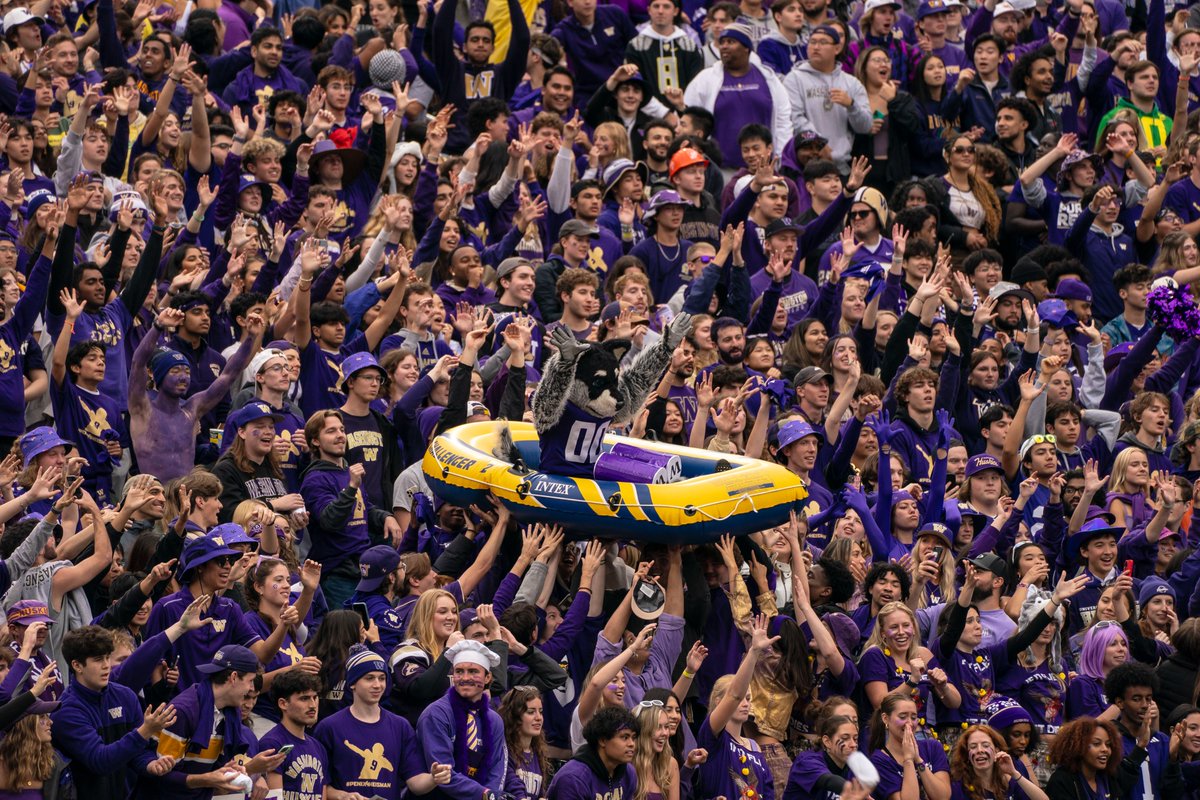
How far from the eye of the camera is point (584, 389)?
47.1 feet

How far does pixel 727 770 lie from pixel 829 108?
9.60 meters

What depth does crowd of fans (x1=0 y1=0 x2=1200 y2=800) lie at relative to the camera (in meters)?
13.1

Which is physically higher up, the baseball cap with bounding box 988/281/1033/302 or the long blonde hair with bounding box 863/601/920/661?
the baseball cap with bounding box 988/281/1033/302

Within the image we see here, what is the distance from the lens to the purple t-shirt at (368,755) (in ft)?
41.1

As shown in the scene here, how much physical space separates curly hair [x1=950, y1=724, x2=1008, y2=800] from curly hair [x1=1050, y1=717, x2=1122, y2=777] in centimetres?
41

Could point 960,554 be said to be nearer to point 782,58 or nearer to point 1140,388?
point 1140,388

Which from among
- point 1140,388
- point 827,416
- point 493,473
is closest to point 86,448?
point 493,473

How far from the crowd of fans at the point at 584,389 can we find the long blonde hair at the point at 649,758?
0.02m

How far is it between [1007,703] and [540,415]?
11.0ft

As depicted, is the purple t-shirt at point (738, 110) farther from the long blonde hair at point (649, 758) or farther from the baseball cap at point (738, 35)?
the long blonde hair at point (649, 758)

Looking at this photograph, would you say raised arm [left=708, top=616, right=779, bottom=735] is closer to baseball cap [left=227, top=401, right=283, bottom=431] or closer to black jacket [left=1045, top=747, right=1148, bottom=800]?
black jacket [left=1045, top=747, right=1148, bottom=800]

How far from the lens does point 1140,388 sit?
749 inches

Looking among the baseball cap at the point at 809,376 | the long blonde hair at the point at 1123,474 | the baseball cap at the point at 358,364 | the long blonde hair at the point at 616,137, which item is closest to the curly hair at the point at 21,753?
the baseball cap at the point at 358,364

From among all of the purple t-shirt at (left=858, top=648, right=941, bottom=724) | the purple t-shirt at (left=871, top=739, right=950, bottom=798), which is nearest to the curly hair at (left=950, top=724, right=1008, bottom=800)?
the purple t-shirt at (left=871, top=739, right=950, bottom=798)
